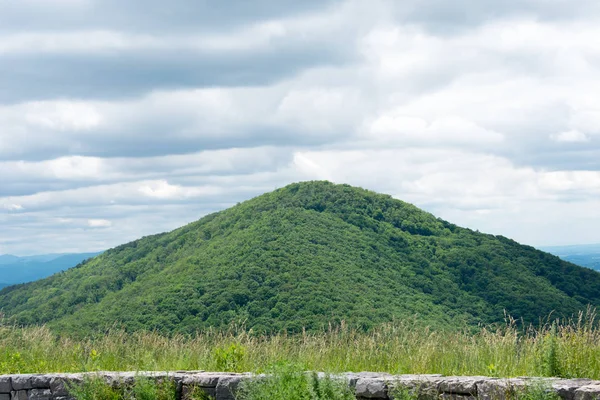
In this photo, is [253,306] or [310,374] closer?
[310,374]

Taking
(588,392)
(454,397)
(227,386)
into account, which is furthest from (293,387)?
(588,392)

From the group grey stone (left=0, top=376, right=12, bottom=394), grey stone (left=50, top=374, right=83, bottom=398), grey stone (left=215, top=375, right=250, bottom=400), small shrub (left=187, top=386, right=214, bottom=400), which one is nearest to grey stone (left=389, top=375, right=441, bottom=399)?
grey stone (left=215, top=375, right=250, bottom=400)

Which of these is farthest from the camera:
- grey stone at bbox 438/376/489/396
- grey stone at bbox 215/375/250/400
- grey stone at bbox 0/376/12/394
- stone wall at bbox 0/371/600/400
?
grey stone at bbox 0/376/12/394

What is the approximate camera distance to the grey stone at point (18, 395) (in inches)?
375

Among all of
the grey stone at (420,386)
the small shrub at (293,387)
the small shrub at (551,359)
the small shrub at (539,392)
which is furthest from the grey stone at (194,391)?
the small shrub at (551,359)

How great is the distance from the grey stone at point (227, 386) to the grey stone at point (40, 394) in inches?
108

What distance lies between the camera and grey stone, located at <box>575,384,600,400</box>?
6.26 metres

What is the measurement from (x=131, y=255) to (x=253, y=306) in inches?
1138

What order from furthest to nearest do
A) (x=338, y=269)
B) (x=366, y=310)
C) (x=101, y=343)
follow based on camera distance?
(x=338, y=269), (x=366, y=310), (x=101, y=343)

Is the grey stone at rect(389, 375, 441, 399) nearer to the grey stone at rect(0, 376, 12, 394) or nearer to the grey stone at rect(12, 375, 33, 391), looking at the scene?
the grey stone at rect(12, 375, 33, 391)

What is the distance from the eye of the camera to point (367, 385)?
7.43m

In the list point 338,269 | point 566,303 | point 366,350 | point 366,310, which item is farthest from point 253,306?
point 366,350

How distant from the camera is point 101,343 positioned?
11977 millimetres

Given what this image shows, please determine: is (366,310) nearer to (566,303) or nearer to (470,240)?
(566,303)
